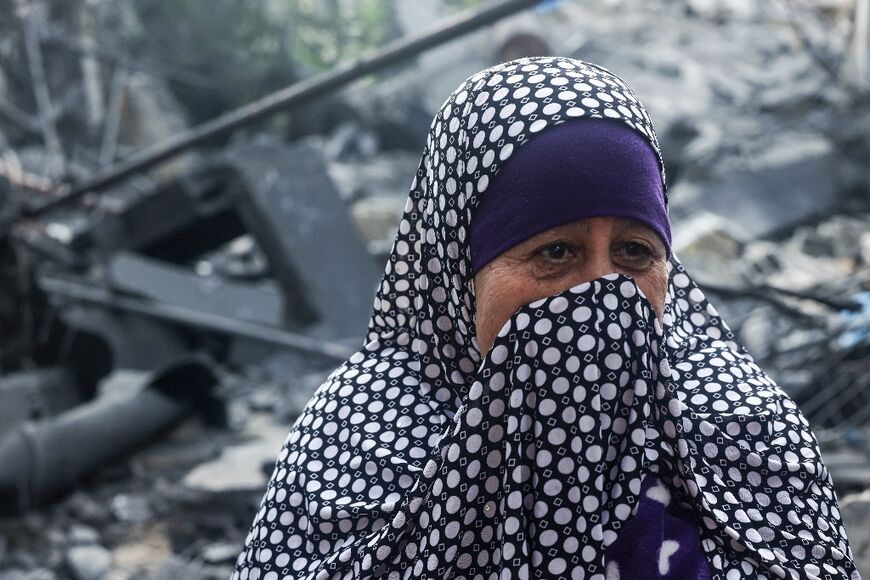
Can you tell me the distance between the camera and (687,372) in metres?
1.78

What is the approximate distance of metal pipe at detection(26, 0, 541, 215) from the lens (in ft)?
11.0

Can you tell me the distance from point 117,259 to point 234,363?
97 cm

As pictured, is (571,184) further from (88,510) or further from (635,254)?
(88,510)

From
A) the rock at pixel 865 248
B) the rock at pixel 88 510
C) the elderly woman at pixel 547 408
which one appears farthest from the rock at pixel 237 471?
the rock at pixel 865 248

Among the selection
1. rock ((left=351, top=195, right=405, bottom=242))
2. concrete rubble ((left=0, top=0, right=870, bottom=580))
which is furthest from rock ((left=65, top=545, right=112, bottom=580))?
rock ((left=351, top=195, right=405, bottom=242))

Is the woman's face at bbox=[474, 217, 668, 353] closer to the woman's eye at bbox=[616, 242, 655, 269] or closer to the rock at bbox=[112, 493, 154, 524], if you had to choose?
the woman's eye at bbox=[616, 242, 655, 269]

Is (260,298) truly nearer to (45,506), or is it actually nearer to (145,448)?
(145,448)

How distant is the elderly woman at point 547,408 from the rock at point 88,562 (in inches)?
87.4

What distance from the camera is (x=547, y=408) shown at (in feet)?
4.85

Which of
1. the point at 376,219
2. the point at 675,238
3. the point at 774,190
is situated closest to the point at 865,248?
the point at 774,190

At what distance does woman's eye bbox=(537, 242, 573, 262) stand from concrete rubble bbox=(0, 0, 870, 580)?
1502 millimetres

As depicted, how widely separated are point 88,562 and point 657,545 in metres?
2.99

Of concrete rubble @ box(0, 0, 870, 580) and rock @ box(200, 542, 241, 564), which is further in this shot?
concrete rubble @ box(0, 0, 870, 580)

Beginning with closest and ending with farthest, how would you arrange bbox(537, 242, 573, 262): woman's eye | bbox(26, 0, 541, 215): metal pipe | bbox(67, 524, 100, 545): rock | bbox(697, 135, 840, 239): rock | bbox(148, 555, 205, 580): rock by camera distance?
bbox(537, 242, 573, 262): woman's eye < bbox(26, 0, 541, 215): metal pipe < bbox(148, 555, 205, 580): rock < bbox(67, 524, 100, 545): rock < bbox(697, 135, 840, 239): rock
